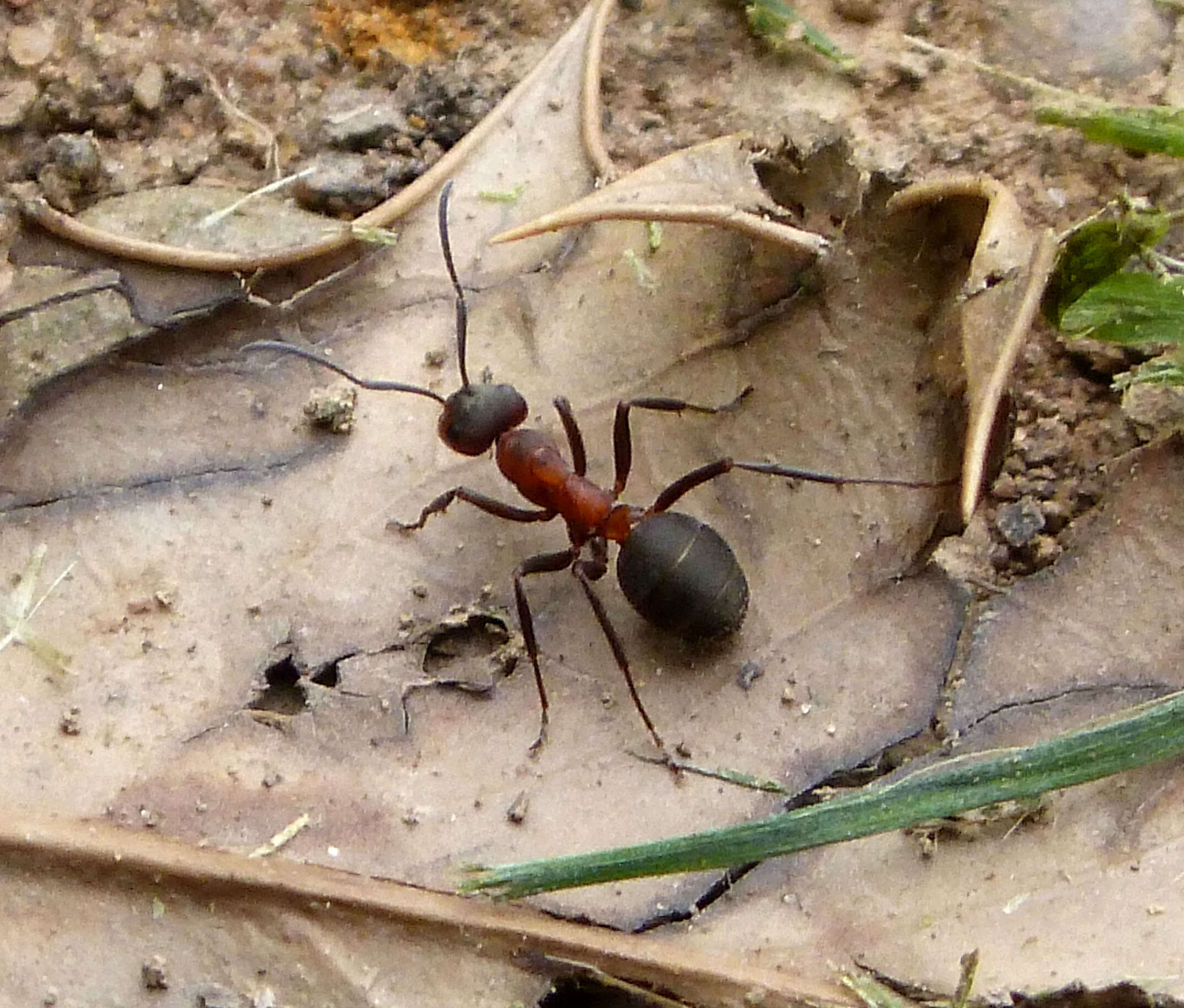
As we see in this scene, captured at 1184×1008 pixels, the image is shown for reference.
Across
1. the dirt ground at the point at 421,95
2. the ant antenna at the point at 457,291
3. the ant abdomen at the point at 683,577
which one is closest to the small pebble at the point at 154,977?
the ant abdomen at the point at 683,577

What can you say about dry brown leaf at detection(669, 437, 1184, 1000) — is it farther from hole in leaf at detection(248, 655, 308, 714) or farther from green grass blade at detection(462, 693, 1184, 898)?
hole in leaf at detection(248, 655, 308, 714)

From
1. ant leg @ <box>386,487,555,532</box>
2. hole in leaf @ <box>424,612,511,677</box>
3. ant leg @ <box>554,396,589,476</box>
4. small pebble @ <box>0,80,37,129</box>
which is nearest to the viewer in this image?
hole in leaf @ <box>424,612,511,677</box>

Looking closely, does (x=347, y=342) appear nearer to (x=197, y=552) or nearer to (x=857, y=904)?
(x=197, y=552)

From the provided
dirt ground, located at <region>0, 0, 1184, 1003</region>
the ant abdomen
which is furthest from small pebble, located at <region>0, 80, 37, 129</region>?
the ant abdomen

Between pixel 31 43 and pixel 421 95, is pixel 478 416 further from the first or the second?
pixel 31 43

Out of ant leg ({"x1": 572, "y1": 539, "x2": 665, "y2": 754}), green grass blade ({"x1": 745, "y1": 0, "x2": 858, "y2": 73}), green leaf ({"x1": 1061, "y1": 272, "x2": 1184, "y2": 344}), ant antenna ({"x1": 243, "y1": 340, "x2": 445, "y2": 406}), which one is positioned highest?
green grass blade ({"x1": 745, "y1": 0, "x2": 858, "y2": 73})

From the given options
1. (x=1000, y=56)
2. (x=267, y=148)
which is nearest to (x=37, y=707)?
(x=267, y=148)

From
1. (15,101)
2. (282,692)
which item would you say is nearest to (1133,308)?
(282,692)
